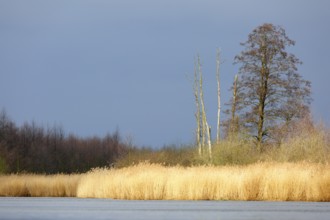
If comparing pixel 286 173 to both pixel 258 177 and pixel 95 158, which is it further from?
pixel 95 158

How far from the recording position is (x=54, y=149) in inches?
2245

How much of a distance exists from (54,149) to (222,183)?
38.0 metres

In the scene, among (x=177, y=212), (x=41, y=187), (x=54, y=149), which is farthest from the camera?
(x=54, y=149)

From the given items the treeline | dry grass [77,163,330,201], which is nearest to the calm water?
dry grass [77,163,330,201]

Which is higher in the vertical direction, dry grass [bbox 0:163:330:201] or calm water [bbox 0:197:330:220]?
dry grass [bbox 0:163:330:201]

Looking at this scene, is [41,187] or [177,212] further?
[41,187]

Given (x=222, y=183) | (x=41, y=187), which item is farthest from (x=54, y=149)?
(x=222, y=183)

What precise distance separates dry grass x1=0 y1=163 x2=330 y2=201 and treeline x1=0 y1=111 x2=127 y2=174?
91.6ft

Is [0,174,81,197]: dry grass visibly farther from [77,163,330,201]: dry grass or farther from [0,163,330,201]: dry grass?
[77,163,330,201]: dry grass

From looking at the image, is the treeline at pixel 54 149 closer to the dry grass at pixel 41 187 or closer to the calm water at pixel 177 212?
the dry grass at pixel 41 187

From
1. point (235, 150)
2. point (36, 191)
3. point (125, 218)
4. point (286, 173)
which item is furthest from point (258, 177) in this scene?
point (36, 191)

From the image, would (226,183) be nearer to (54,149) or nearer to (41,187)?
(41,187)

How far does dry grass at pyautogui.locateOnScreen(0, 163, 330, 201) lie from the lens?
19.8 metres

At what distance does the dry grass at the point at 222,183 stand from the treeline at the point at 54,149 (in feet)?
91.6
